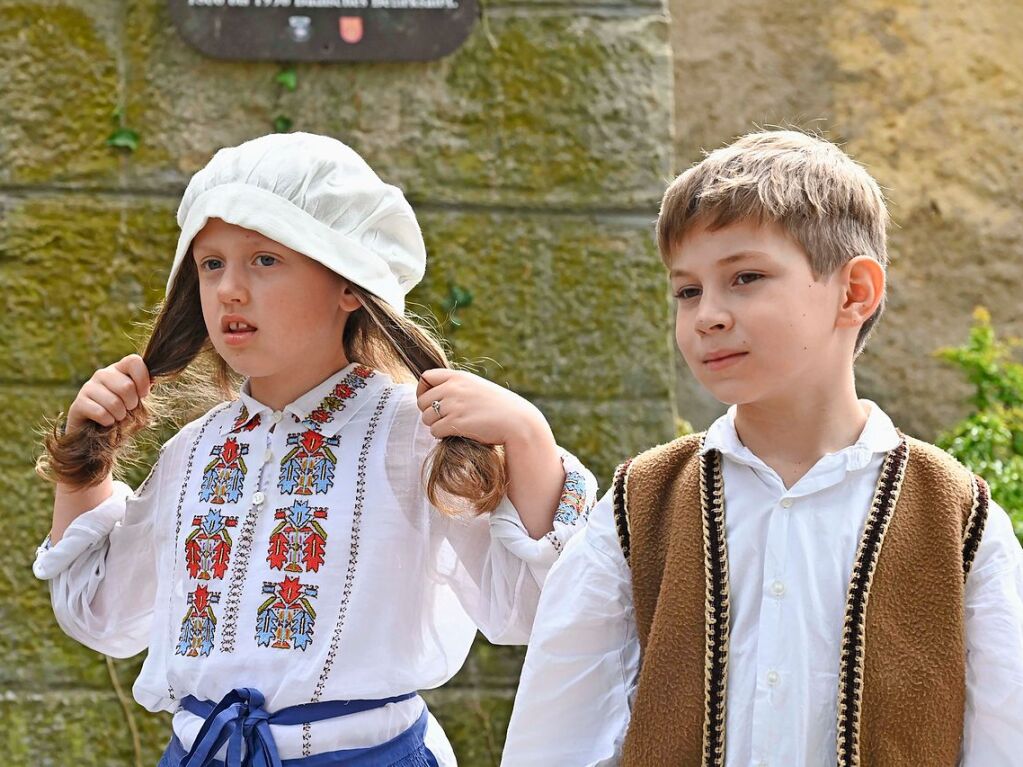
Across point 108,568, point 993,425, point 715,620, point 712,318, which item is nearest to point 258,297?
point 108,568

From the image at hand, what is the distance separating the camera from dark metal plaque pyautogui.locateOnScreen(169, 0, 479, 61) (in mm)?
3105

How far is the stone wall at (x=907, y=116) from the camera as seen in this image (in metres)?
4.74

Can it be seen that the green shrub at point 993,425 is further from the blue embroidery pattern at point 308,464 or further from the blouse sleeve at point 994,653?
the blue embroidery pattern at point 308,464

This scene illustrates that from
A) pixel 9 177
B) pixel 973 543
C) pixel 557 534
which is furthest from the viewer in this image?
pixel 9 177

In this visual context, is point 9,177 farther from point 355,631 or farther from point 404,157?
point 355,631

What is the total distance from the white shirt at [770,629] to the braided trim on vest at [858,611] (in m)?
0.02

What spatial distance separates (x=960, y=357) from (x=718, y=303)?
104 inches

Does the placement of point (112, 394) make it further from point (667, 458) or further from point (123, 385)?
point (667, 458)

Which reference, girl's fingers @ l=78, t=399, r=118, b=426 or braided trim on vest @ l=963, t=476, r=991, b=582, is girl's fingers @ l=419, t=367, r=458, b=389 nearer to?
girl's fingers @ l=78, t=399, r=118, b=426

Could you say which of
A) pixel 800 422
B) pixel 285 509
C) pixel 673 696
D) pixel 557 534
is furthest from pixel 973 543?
pixel 285 509

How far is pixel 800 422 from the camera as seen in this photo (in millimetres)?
1855

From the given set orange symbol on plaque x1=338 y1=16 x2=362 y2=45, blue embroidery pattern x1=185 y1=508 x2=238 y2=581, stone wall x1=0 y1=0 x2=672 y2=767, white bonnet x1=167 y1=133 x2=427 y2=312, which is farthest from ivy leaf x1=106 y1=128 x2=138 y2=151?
blue embroidery pattern x1=185 y1=508 x2=238 y2=581

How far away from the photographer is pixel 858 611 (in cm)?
172

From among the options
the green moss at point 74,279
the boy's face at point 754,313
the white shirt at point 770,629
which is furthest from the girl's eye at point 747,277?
the green moss at point 74,279
